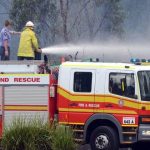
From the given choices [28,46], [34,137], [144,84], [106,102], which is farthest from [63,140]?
[28,46]

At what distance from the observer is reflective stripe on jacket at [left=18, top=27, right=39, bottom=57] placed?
60.7 feet

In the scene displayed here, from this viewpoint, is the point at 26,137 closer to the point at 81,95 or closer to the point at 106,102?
the point at 81,95

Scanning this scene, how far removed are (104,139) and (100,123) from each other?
15.3 inches

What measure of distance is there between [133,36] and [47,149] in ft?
82.9

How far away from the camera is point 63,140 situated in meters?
15.2

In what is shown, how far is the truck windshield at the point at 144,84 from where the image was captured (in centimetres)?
1611

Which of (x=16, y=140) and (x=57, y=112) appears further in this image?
(x=57, y=112)

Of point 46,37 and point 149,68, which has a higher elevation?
point 46,37

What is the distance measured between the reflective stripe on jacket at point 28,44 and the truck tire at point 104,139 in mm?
3267

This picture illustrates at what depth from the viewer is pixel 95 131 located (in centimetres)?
1638

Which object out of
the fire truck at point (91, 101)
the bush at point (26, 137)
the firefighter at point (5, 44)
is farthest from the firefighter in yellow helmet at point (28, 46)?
the bush at point (26, 137)

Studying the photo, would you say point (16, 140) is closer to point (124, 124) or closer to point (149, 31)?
point (124, 124)

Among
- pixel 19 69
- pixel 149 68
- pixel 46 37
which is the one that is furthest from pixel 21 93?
pixel 46 37

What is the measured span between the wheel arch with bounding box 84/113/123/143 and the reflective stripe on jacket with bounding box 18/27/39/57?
10.0ft
